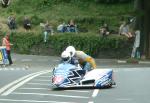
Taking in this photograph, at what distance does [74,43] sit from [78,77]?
2259cm

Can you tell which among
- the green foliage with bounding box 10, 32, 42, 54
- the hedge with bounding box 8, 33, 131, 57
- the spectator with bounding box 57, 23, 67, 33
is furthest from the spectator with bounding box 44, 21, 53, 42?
the spectator with bounding box 57, 23, 67, 33

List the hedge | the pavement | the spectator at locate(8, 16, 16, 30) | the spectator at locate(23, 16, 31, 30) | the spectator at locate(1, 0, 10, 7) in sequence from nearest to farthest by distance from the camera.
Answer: the pavement → the hedge → the spectator at locate(23, 16, 31, 30) → the spectator at locate(8, 16, 16, 30) → the spectator at locate(1, 0, 10, 7)

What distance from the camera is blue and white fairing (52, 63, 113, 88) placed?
20.9 metres

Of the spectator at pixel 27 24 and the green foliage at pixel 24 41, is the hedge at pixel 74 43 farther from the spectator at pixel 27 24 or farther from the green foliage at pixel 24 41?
the spectator at pixel 27 24

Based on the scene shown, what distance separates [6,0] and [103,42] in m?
13.1

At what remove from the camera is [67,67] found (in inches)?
830

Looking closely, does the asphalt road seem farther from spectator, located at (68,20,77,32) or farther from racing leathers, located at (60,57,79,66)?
spectator, located at (68,20,77,32)

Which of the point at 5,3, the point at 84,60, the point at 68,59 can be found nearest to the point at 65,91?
the point at 68,59

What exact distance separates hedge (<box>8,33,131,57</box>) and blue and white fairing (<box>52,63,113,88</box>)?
21552mm

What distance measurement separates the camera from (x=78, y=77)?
21.2 metres

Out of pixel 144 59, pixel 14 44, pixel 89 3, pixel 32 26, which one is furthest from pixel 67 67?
pixel 89 3

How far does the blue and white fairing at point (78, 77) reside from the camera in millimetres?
20859

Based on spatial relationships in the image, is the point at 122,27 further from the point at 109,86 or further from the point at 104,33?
the point at 109,86

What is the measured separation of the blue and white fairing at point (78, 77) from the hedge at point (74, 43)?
70.7 ft
